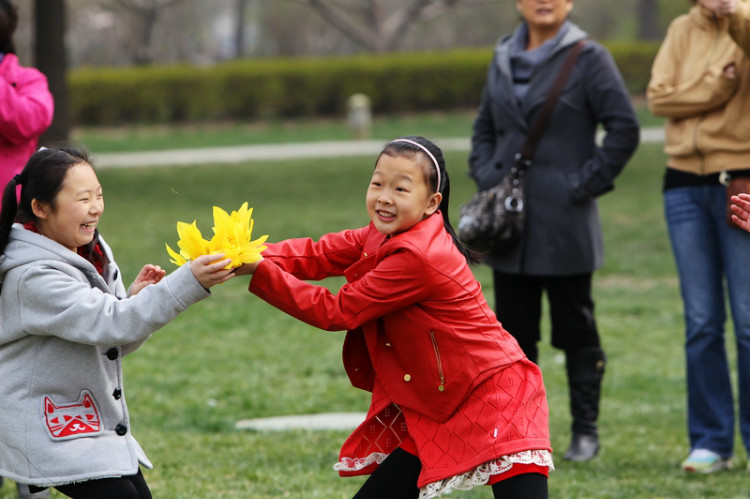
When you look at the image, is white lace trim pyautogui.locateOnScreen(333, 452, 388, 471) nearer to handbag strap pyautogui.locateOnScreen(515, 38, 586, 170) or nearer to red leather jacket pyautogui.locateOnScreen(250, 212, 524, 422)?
red leather jacket pyautogui.locateOnScreen(250, 212, 524, 422)

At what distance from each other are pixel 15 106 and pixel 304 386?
9.49ft

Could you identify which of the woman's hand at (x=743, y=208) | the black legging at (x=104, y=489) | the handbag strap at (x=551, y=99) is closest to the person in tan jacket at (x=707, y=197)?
the handbag strap at (x=551, y=99)

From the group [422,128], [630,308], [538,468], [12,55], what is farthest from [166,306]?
[422,128]

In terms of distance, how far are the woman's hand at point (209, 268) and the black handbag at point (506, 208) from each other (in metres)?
2.24

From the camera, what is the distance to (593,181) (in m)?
5.12

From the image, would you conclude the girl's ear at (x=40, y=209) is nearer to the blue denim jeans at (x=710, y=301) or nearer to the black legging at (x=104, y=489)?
the black legging at (x=104, y=489)

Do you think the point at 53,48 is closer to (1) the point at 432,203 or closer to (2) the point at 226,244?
(1) the point at 432,203

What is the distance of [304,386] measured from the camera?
6.90 meters

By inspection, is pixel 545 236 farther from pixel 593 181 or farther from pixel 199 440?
pixel 199 440

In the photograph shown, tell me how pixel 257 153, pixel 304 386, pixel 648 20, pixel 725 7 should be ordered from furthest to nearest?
pixel 648 20 < pixel 257 153 < pixel 304 386 < pixel 725 7

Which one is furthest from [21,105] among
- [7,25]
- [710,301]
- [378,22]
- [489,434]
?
[378,22]

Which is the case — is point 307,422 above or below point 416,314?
below

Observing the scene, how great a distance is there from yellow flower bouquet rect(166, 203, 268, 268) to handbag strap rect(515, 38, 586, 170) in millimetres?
2401

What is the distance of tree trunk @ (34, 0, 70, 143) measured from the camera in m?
14.9
